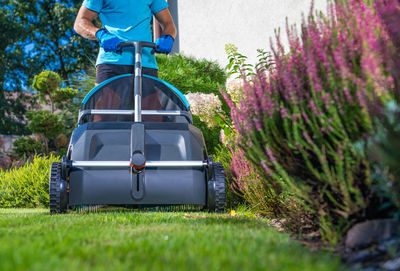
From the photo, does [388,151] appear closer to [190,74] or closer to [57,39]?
[190,74]

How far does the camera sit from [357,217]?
1895 mm

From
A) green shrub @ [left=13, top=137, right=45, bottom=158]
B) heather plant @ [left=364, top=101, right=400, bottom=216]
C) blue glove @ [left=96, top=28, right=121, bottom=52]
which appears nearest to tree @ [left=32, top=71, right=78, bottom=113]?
green shrub @ [left=13, top=137, right=45, bottom=158]

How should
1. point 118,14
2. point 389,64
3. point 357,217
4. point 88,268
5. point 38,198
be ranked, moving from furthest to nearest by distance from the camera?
point 38,198, point 118,14, point 357,217, point 389,64, point 88,268

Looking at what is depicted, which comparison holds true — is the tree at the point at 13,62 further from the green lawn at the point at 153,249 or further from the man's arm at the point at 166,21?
the green lawn at the point at 153,249

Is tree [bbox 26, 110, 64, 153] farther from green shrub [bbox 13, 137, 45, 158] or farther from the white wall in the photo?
the white wall

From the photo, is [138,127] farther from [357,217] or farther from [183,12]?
[183,12]

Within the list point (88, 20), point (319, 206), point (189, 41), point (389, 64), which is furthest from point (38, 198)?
point (189, 41)

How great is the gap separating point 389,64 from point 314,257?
84 centimetres

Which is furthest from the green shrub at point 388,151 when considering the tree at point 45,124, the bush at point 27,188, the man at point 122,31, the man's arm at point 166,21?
the tree at point 45,124

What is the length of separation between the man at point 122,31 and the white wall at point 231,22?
262 centimetres

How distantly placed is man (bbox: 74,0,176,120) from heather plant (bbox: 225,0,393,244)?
1765 millimetres

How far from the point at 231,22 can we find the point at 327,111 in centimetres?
681

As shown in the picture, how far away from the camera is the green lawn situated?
1.30 metres

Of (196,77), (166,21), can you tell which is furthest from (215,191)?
(196,77)
